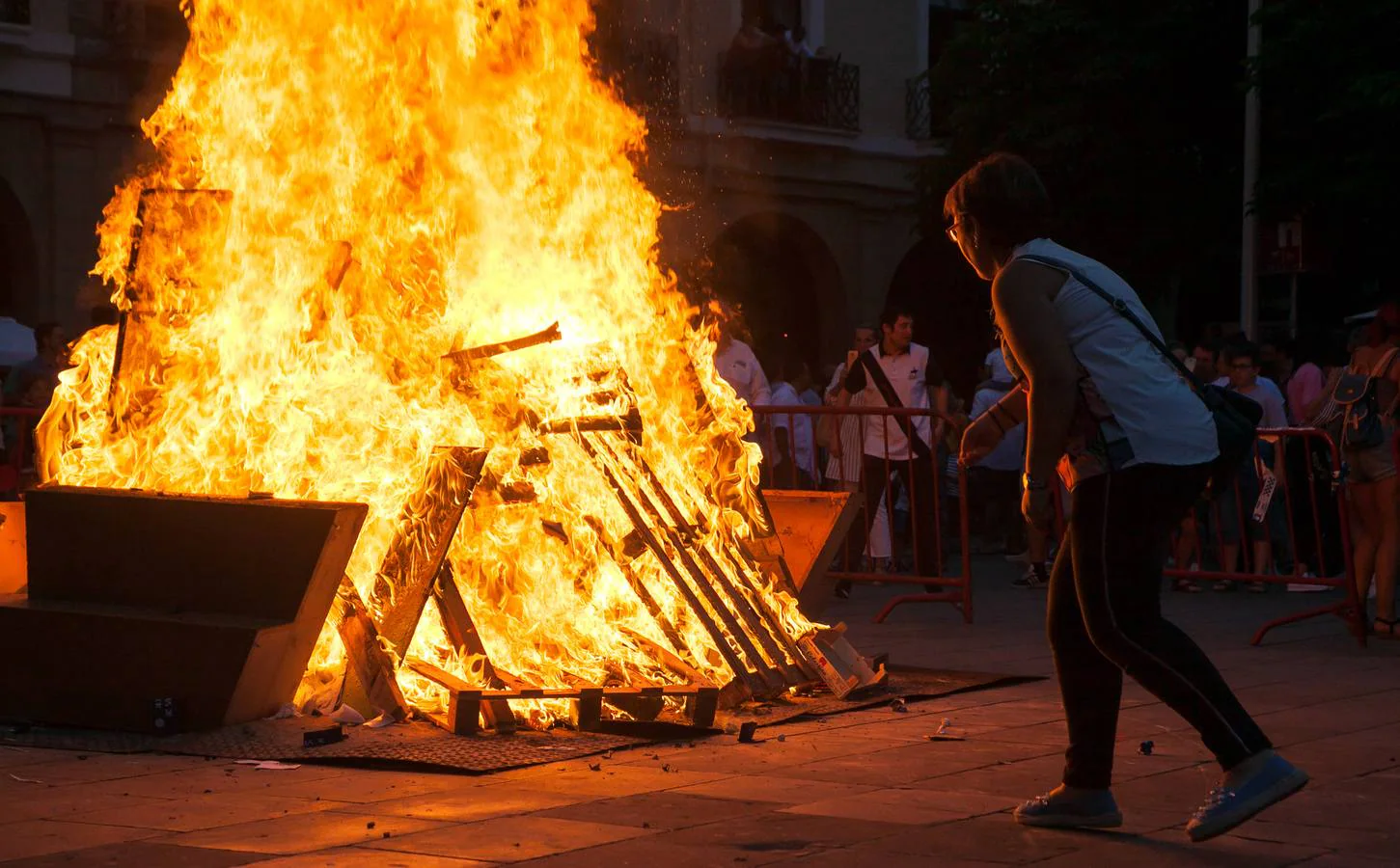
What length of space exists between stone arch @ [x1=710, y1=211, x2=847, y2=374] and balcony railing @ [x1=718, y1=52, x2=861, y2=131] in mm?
1464

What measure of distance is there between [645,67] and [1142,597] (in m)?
20.6

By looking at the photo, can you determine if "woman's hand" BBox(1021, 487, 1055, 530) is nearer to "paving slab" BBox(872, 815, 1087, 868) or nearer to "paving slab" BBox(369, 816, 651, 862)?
"paving slab" BBox(872, 815, 1087, 868)

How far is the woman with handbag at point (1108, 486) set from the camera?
578 cm

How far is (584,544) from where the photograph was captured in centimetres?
873

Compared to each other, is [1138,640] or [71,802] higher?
[1138,640]

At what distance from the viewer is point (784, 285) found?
29875mm

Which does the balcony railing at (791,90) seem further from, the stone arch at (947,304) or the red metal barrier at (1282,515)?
the red metal barrier at (1282,515)

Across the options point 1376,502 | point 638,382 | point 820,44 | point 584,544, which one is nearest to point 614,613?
point 584,544

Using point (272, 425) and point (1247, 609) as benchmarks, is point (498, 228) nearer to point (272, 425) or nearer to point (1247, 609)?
point (272, 425)

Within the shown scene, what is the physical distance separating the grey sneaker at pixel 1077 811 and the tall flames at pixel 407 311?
2.52 meters

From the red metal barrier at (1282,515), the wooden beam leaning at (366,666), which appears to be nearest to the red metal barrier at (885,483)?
the red metal barrier at (1282,515)

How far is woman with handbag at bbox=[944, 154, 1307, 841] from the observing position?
578cm

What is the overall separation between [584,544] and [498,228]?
4.92 ft

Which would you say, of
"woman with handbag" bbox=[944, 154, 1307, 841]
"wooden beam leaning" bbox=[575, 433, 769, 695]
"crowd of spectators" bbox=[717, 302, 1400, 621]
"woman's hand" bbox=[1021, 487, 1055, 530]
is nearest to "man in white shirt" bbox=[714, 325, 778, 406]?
"crowd of spectators" bbox=[717, 302, 1400, 621]
